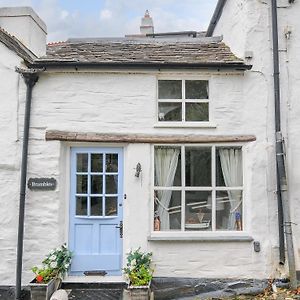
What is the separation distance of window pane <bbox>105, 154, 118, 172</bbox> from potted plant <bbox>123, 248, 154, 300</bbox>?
1.62 m

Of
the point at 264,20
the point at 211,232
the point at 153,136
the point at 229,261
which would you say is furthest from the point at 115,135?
the point at 264,20

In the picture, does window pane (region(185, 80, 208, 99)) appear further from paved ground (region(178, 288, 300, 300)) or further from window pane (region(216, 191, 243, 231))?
paved ground (region(178, 288, 300, 300))

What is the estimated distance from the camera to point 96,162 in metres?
7.79

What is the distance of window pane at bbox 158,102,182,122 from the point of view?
783cm

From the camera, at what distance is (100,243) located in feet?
25.1

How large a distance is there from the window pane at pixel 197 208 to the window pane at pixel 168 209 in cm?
18

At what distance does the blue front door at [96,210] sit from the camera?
7.61m

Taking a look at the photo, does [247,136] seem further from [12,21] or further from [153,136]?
[12,21]

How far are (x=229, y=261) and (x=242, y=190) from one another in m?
1.37

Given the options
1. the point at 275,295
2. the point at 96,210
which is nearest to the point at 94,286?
the point at 96,210

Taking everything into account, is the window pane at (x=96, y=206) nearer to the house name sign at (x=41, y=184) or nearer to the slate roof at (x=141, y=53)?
the house name sign at (x=41, y=184)

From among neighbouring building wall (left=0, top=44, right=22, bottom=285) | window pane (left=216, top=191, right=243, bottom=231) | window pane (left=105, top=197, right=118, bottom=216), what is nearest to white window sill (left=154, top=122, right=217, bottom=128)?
window pane (left=216, top=191, right=243, bottom=231)

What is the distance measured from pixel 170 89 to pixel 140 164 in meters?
1.64

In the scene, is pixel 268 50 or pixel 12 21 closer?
pixel 268 50
